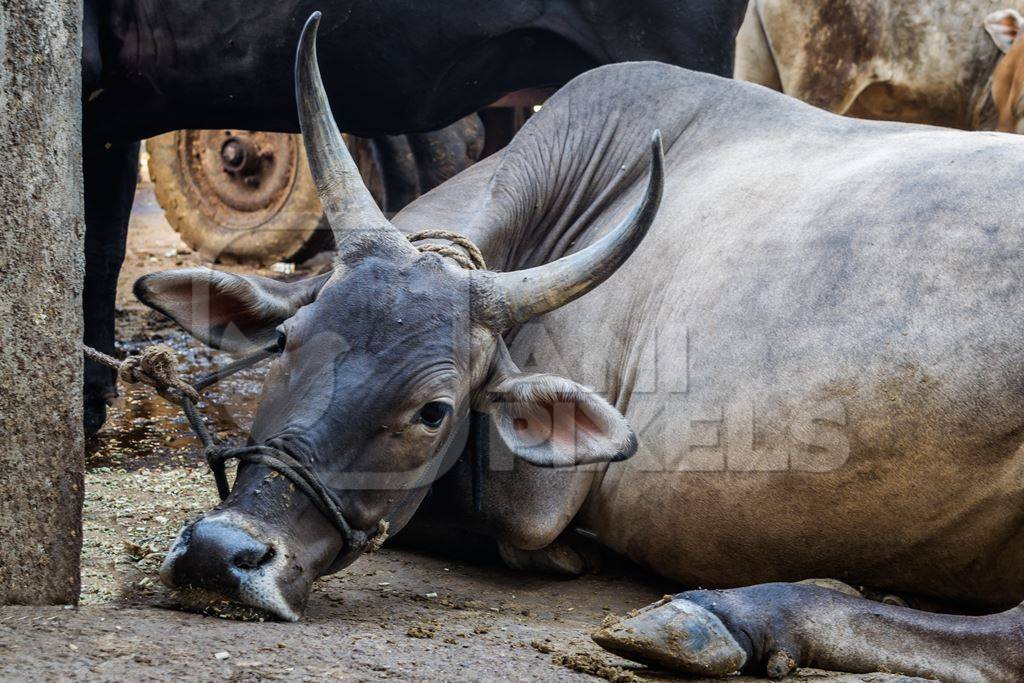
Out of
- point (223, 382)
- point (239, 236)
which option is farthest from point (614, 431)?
point (239, 236)

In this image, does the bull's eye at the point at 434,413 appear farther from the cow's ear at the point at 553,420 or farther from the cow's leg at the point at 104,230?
the cow's leg at the point at 104,230

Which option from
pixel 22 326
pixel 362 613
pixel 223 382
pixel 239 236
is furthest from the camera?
pixel 239 236

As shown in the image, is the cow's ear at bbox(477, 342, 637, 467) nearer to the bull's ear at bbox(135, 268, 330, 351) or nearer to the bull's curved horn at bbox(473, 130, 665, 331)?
the bull's curved horn at bbox(473, 130, 665, 331)

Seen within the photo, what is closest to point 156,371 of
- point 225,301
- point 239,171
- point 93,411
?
point 225,301

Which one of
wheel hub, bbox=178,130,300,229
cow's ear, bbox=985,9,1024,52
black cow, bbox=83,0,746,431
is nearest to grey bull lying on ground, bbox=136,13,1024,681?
Answer: black cow, bbox=83,0,746,431

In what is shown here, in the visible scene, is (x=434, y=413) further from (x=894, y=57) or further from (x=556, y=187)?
(x=894, y=57)

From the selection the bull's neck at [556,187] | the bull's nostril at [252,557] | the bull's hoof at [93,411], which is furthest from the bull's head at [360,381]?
the bull's hoof at [93,411]

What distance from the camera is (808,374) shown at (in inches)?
126

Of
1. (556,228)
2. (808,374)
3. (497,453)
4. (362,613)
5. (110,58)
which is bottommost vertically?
(362,613)

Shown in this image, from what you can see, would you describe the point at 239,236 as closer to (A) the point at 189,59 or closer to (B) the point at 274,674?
(A) the point at 189,59

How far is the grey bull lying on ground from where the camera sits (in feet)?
9.39

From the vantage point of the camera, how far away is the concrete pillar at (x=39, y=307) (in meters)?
2.59

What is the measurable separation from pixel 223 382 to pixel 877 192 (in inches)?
139

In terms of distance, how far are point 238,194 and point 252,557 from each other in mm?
6639
